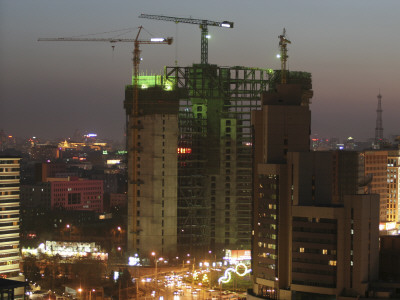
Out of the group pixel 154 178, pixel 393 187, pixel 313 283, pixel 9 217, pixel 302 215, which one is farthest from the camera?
pixel 393 187

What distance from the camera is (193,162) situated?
58750 millimetres

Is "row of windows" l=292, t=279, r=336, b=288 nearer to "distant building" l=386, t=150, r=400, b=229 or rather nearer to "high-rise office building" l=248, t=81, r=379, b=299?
"high-rise office building" l=248, t=81, r=379, b=299

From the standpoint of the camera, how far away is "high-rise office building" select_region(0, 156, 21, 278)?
46781mm

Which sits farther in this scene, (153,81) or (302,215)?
(153,81)

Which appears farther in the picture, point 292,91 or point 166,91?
point 166,91

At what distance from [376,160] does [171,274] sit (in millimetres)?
31098

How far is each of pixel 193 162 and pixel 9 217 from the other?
15.5 metres

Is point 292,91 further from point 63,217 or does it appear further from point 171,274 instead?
Answer: point 63,217

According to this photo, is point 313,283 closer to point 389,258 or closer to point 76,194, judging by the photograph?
point 389,258

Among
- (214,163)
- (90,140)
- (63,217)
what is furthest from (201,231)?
(90,140)

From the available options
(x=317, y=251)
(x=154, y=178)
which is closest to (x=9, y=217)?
(x=154, y=178)

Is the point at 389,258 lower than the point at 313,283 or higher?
higher

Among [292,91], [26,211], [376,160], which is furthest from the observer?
[26,211]

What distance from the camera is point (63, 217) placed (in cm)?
7831
